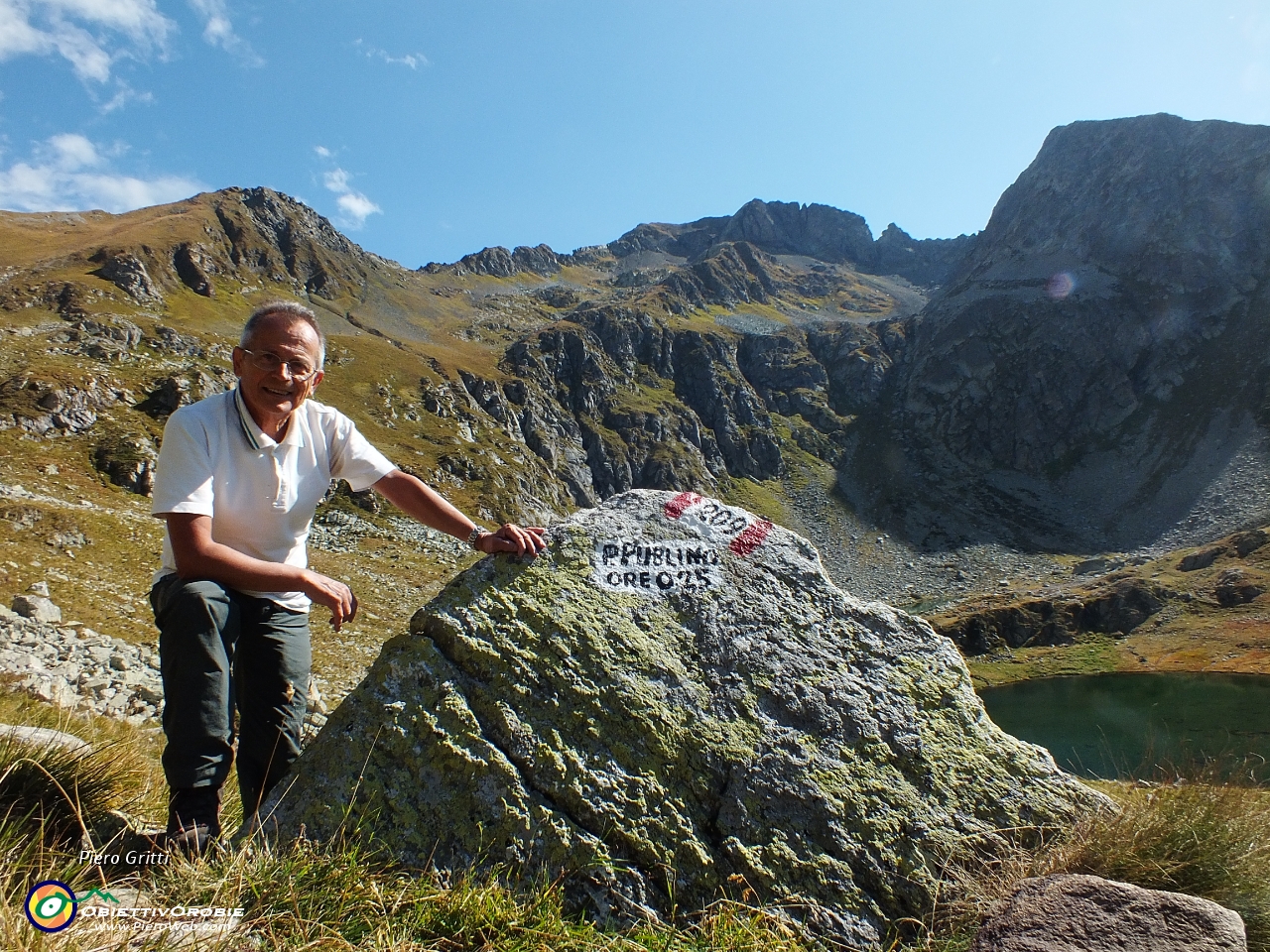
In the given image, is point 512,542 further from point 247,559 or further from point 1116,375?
point 1116,375

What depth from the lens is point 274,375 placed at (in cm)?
447

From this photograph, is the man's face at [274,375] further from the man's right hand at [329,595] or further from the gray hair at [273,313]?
the man's right hand at [329,595]

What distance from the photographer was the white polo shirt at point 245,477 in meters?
4.00

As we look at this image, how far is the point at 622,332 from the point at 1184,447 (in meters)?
138

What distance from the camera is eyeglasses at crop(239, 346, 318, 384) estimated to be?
447 centimetres

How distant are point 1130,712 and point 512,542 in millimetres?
63278

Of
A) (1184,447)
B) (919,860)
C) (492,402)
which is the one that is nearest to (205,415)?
(919,860)

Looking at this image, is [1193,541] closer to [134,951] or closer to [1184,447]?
[1184,447]

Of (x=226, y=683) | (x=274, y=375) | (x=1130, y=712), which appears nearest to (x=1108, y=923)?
(x=226, y=683)

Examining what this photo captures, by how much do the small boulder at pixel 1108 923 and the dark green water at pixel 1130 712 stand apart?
3844 cm

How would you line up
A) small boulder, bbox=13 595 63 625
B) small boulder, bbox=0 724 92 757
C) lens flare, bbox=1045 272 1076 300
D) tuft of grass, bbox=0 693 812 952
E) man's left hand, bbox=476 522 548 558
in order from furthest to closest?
lens flare, bbox=1045 272 1076 300 → small boulder, bbox=13 595 63 625 → man's left hand, bbox=476 522 548 558 → small boulder, bbox=0 724 92 757 → tuft of grass, bbox=0 693 812 952

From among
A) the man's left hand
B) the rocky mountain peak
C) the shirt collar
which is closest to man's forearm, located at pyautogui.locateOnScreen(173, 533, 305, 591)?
the shirt collar

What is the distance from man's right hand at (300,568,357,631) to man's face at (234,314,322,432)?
44.3 inches

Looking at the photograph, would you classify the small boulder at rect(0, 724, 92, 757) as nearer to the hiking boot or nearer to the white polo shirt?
the hiking boot
